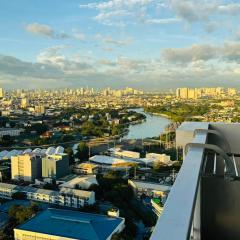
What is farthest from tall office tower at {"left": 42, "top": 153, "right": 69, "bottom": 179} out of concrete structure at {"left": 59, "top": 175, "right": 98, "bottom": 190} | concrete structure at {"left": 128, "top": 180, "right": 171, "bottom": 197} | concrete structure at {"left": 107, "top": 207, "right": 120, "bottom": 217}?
concrete structure at {"left": 107, "top": 207, "right": 120, "bottom": 217}

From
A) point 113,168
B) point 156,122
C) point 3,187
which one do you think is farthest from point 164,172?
point 156,122

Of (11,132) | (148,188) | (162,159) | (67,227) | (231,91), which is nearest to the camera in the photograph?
(67,227)

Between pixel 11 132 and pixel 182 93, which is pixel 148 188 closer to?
pixel 11 132

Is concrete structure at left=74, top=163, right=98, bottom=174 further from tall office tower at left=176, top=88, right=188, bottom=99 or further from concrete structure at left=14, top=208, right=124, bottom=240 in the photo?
tall office tower at left=176, top=88, right=188, bottom=99

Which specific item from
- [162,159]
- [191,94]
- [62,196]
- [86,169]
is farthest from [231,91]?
[62,196]

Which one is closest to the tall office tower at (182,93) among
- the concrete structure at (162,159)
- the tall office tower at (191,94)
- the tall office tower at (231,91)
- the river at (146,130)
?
the tall office tower at (191,94)
